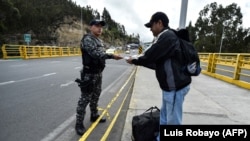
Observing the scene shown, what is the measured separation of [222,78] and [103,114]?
28.2 ft

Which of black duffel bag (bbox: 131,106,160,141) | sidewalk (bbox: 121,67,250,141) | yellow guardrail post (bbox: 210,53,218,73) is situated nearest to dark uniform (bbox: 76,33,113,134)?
sidewalk (bbox: 121,67,250,141)

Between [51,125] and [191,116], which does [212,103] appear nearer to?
[191,116]

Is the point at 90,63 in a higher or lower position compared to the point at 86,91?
higher

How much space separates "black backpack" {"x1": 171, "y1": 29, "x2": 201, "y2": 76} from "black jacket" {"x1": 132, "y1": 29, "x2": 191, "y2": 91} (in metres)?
0.06

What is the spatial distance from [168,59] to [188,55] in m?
0.25

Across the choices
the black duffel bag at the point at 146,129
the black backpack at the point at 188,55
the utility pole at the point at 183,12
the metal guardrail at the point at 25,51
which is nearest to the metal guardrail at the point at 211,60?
the metal guardrail at the point at 25,51

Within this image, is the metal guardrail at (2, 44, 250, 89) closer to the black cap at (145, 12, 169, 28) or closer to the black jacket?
the black jacket

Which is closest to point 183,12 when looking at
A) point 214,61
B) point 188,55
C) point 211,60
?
point 188,55

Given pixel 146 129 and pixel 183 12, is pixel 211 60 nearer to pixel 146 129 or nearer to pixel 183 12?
pixel 183 12

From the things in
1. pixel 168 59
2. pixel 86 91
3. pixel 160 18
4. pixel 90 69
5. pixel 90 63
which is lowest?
pixel 86 91

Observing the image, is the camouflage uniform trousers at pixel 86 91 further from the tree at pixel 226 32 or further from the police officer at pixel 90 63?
the tree at pixel 226 32

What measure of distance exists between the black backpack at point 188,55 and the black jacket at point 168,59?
0.20ft

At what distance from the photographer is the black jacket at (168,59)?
3.05m

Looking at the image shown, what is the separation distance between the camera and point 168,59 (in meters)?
3.13
